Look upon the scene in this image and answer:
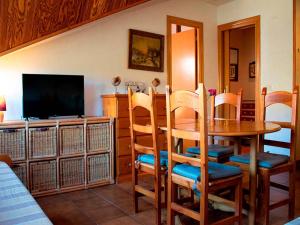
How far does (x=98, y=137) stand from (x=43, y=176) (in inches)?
28.8

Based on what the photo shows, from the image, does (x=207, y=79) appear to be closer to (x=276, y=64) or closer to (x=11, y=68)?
(x=276, y=64)

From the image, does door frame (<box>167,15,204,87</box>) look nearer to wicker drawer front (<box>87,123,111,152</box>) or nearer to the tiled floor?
wicker drawer front (<box>87,123,111,152</box>)

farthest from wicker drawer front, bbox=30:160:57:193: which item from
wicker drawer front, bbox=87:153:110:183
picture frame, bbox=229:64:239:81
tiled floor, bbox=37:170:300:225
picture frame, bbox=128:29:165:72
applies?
picture frame, bbox=229:64:239:81

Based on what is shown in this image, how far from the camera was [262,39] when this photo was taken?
4.48 meters

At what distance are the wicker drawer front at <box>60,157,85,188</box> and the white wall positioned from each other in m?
0.79

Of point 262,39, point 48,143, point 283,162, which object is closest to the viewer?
point 283,162

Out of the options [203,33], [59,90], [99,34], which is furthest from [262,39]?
[59,90]

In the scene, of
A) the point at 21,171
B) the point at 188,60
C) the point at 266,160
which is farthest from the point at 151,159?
the point at 188,60

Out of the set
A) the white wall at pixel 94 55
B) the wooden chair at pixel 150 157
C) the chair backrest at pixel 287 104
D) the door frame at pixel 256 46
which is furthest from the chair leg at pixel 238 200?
the door frame at pixel 256 46

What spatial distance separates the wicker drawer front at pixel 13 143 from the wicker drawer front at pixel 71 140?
396mm

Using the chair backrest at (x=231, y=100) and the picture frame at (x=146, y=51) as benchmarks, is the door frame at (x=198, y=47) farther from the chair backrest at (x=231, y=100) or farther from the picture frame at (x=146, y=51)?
the chair backrest at (x=231, y=100)

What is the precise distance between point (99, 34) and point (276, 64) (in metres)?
2.59

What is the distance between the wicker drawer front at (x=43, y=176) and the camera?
10.00 feet

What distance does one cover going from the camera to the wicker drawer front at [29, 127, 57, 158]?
304 centimetres
